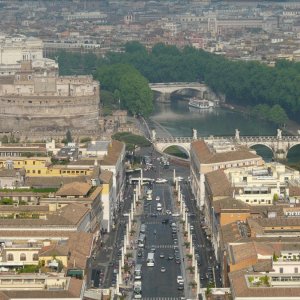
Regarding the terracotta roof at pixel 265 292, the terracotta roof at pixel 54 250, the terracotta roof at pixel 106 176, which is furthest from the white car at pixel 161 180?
the terracotta roof at pixel 265 292

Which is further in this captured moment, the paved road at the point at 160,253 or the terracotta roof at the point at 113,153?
the terracotta roof at the point at 113,153

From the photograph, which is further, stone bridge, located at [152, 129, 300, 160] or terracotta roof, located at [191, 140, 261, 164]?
stone bridge, located at [152, 129, 300, 160]

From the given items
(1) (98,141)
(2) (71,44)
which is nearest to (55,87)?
(1) (98,141)

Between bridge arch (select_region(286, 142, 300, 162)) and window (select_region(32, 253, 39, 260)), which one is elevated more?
window (select_region(32, 253, 39, 260))

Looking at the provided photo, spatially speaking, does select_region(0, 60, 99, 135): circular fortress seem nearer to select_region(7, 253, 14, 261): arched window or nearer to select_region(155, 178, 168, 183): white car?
select_region(155, 178, 168, 183): white car

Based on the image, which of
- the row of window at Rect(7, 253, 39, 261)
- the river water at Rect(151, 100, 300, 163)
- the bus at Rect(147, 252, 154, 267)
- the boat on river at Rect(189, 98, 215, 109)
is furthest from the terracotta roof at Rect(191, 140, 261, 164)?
the boat on river at Rect(189, 98, 215, 109)

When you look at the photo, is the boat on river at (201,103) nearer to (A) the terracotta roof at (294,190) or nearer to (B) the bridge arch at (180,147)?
(B) the bridge arch at (180,147)

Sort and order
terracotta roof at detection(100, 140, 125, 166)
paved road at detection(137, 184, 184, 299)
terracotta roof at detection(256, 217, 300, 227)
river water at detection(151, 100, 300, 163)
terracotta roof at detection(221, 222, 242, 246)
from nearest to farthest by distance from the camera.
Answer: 1. paved road at detection(137, 184, 184, 299)
2. terracotta roof at detection(221, 222, 242, 246)
3. terracotta roof at detection(256, 217, 300, 227)
4. terracotta roof at detection(100, 140, 125, 166)
5. river water at detection(151, 100, 300, 163)
